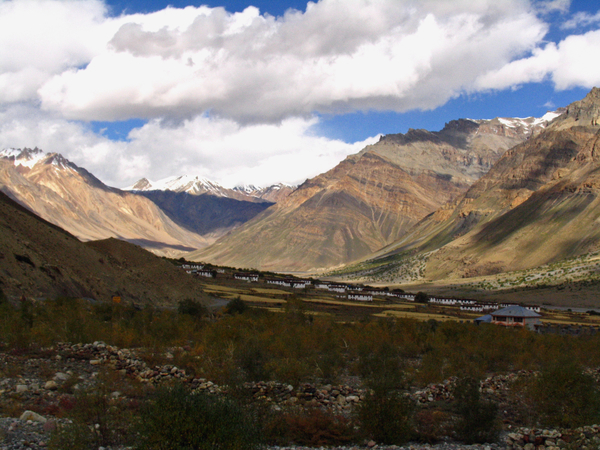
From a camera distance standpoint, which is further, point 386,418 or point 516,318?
point 516,318

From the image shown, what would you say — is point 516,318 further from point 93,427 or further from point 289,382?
point 93,427

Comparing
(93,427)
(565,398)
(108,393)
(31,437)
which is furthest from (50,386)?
(565,398)

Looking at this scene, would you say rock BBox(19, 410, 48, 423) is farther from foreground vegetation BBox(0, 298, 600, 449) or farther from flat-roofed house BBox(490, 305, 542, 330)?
flat-roofed house BBox(490, 305, 542, 330)

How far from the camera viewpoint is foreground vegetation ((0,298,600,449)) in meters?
12.1

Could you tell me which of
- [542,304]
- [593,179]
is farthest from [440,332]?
[593,179]

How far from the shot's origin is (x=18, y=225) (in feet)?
172

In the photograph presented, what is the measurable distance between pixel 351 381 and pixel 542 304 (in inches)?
3621

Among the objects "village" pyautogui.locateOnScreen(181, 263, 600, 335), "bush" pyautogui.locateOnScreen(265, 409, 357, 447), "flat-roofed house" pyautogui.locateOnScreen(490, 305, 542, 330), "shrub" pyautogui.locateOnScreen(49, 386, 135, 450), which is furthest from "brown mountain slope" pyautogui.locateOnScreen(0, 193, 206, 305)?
"flat-roofed house" pyautogui.locateOnScreen(490, 305, 542, 330)

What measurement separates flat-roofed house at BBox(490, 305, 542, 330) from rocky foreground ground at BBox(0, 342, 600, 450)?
38569 millimetres

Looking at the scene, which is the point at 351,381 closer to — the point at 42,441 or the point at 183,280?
the point at 42,441

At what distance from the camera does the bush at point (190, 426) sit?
1134cm

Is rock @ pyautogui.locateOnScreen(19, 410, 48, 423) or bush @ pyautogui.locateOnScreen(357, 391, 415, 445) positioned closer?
rock @ pyautogui.locateOnScreen(19, 410, 48, 423)

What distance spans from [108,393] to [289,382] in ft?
25.0

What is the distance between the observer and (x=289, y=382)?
21672 millimetres
